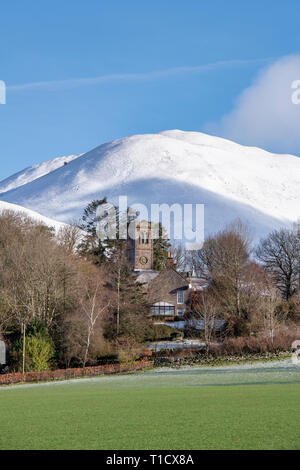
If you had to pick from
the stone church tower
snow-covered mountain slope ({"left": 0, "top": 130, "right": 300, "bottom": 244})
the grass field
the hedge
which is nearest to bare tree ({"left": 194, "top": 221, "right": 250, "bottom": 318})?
the stone church tower

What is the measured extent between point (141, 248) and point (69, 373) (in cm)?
6327

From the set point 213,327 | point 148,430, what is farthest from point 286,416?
point 213,327

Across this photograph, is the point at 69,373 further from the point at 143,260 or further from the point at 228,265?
the point at 143,260

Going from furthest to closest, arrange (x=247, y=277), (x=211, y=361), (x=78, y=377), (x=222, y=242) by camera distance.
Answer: (x=222, y=242), (x=247, y=277), (x=211, y=361), (x=78, y=377)

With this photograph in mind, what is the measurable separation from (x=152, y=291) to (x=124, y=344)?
2525cm

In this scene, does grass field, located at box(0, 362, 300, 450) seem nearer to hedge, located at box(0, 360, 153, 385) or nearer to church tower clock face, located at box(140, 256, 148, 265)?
hedge, located at box(0, 360, 153, 385)

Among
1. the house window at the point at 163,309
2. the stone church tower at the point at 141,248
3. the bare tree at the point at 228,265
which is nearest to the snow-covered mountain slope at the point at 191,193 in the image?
the stone church tower at the point at 141,248

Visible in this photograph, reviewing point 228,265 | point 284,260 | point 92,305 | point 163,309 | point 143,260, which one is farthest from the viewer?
point 143,260

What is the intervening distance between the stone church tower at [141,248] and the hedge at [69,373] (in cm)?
5770

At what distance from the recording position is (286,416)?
14.2 meters

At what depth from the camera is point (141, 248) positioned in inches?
4114

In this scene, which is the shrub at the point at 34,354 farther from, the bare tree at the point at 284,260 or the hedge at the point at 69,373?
the bare tree at the point at 284,260

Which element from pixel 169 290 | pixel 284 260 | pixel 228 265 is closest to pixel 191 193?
pixel 284 260
